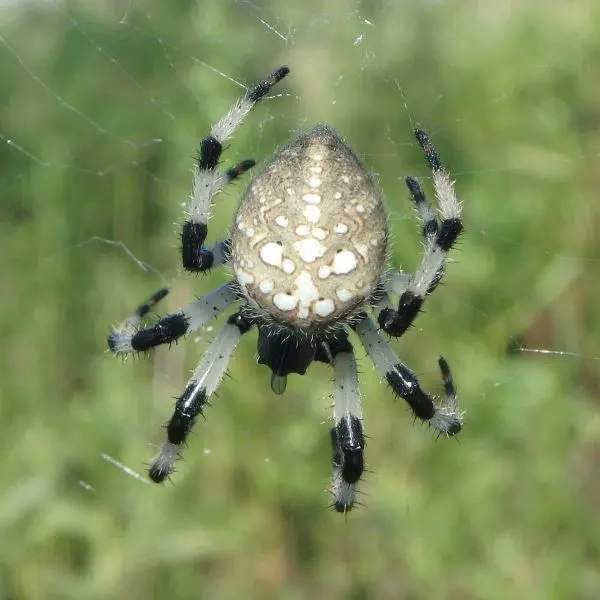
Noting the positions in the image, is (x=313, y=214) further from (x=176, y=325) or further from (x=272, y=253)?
(x=176, y=325)

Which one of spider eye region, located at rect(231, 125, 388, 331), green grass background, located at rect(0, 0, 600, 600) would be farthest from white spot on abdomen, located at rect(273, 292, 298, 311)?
green grass background, located at rect(0, 0, 600, 600)

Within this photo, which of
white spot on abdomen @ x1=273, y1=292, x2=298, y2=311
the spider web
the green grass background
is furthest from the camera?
the spider web

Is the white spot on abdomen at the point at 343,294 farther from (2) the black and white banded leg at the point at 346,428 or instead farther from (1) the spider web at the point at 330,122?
(1) the spider web at the point at 330,122

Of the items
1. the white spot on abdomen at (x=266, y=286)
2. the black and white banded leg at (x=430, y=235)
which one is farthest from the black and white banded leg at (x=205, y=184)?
the black and white banded leg at (x=430, y=235)

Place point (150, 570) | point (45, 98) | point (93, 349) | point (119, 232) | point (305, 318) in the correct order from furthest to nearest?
point (45, 98), point (119, 232), point (93, 349), point (150, 570), point (305, 318)

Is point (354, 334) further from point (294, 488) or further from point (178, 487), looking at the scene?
point (178, 487)

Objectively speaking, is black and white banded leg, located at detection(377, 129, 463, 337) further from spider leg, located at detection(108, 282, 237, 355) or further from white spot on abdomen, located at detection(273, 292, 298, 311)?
spider leg, located at detection(108, 282, 237, 355)

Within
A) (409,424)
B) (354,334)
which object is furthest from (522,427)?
(354,334)
